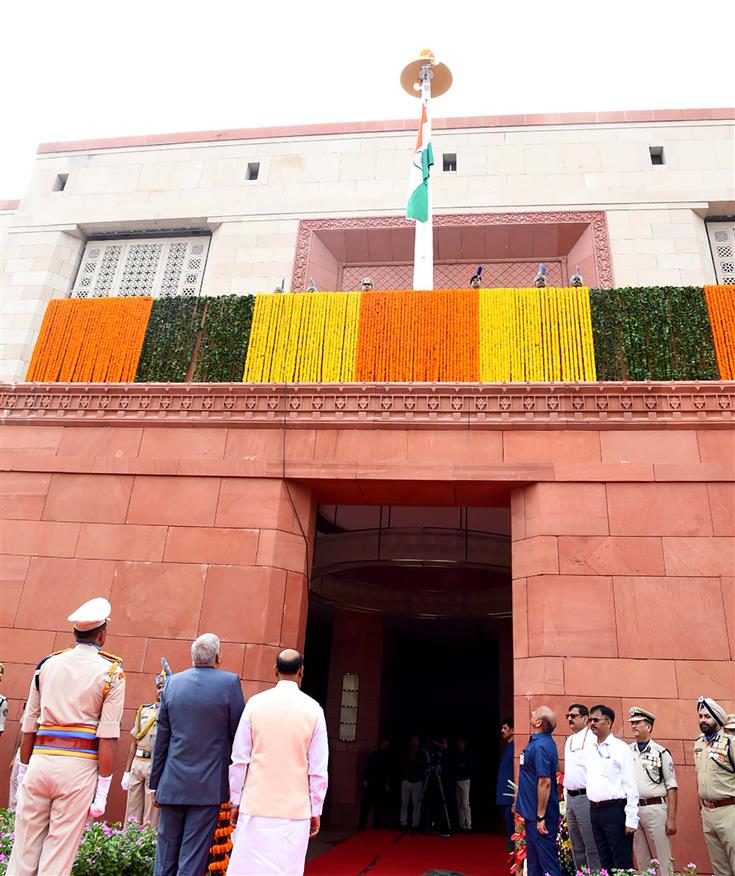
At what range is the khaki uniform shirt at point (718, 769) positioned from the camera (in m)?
6.04

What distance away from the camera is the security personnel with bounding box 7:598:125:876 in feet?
14.5

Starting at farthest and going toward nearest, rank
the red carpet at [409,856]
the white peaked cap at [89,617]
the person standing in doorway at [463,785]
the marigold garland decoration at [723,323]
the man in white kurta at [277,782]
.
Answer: the person standing in doorway at [463,785] → the marigold garland decoration at [723,323] → the red carpet at [409,856] → the white peaked cap at [89,617] → the man in white kurta at [277,782]

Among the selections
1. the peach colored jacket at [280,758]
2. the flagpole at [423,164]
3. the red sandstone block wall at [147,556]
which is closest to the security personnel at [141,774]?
the red sandstone block wall at [147,556]

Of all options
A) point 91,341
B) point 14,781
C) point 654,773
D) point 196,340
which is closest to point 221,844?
point 14,781

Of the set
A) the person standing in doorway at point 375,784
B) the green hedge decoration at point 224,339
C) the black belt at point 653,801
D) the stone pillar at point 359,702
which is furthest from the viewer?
the stone pillar at point 359,702

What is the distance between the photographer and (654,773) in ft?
21.5

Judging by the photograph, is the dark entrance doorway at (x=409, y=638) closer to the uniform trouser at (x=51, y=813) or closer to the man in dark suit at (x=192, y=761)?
the man in dark suit at (x=192, y=761)

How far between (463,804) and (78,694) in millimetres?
11709

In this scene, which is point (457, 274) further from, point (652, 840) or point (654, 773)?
point (652, 840)

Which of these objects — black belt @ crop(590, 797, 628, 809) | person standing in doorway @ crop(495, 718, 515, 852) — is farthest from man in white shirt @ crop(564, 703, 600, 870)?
person standing in doorway @ crop(495, 718, 515, 852)

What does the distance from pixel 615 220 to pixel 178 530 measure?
1128cm

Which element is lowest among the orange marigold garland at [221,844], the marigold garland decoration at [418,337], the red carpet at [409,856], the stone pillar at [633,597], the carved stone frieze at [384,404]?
the red carpet at [409,856]

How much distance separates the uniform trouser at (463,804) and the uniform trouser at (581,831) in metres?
7.93

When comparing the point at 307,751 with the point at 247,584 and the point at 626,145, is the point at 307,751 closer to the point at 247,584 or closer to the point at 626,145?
the point at 247,584
